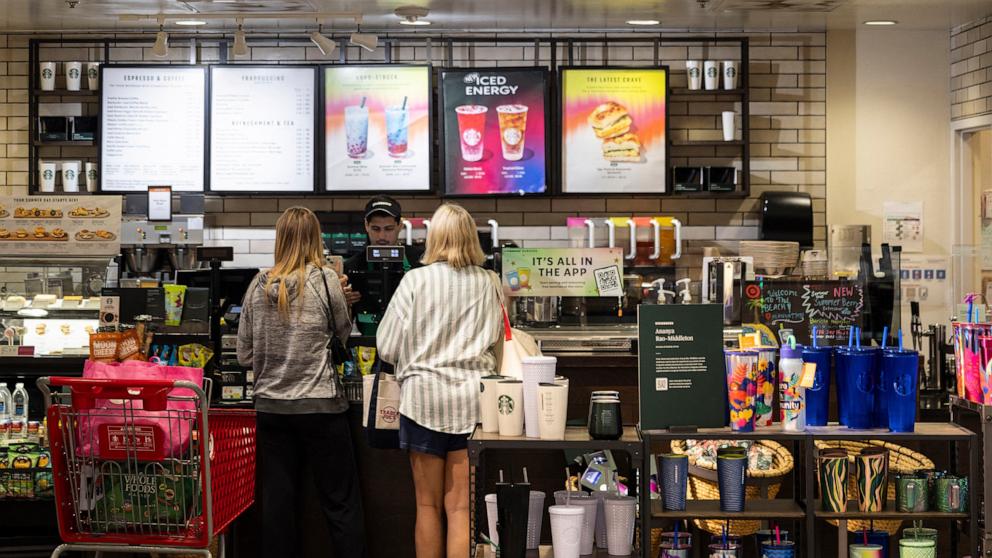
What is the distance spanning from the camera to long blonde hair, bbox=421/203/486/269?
13.2 feet

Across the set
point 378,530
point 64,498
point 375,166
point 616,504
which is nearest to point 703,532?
point 616,504

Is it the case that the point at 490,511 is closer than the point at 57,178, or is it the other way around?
the point at 490,511

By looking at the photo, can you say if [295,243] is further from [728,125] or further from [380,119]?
[728,125]

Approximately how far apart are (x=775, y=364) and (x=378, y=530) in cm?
200

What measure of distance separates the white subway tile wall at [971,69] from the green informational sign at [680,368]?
4595mm

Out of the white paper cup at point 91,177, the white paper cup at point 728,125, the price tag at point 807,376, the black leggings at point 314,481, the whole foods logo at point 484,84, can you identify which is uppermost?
the whole foods logo at point 484,84

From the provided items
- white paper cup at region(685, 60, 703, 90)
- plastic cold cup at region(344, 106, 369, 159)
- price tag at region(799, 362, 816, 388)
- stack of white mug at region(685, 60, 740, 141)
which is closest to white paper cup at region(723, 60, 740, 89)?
stack of white mug at region(685, 60, 740, 141)

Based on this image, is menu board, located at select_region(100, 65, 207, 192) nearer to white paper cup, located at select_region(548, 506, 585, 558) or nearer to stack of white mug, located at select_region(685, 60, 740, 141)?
stack of white mug, located at select_region(685, 60, 740, 141)

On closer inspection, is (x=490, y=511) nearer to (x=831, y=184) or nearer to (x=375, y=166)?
(x=375, y=166)

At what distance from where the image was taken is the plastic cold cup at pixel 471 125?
7262 millimetres

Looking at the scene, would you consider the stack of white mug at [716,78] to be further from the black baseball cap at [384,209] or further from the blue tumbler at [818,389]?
the blue tumbler at [818,389]

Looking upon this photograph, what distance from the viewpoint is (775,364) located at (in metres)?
3.39

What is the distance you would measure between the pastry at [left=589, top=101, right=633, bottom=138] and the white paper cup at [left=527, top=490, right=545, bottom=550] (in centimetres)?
418

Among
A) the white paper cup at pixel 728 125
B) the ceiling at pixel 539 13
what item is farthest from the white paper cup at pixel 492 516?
the white paper cup at pixel 728 125
